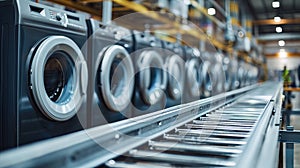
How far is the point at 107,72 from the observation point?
2.44 metres

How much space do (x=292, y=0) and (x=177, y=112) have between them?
8467mm

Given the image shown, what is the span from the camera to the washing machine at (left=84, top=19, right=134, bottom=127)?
2.37 meters

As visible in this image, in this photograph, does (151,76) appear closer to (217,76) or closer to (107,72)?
(107,72)

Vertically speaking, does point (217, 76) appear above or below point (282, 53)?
below

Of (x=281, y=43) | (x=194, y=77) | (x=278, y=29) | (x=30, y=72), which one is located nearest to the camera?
(x=30, y=72)

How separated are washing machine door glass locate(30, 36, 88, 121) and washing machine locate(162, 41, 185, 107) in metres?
1.76

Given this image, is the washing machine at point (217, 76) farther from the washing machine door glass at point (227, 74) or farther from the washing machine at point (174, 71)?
the washing machine at point (174, 71)

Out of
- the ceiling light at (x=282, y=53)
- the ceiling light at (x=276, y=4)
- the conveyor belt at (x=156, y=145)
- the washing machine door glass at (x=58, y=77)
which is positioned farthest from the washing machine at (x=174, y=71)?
the ceiling light at (x=282, y=53)

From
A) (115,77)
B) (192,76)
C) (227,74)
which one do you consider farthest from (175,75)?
(227,74)

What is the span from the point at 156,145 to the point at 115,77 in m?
1.65

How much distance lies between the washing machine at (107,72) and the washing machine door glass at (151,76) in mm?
275

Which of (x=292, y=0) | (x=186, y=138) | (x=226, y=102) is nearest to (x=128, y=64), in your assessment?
(x=226, y=102)

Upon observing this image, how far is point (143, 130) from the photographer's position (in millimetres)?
1269

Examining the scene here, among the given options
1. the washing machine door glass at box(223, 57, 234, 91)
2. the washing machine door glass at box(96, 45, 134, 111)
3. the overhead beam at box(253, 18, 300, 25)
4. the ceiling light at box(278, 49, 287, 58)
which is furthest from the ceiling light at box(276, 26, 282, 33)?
the washing machine door glass at box(96, 45, 134, 111)
